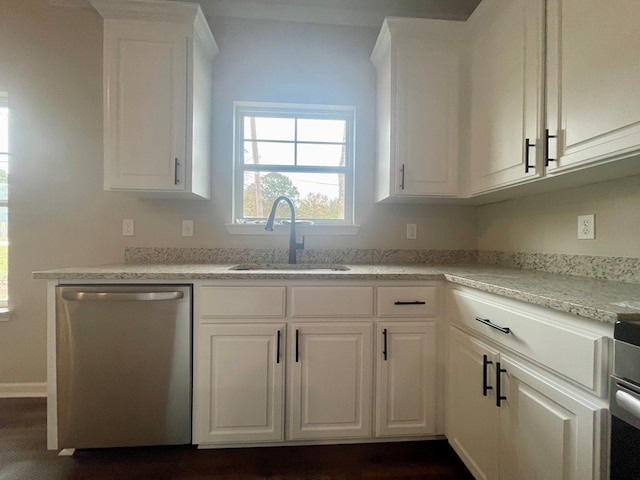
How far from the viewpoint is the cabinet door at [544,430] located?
2.67 ft

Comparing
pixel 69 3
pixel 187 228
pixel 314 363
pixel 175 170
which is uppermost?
pixel 69 3

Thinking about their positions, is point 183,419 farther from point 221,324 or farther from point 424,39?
point 424,39

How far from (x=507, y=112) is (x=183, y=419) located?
224cm

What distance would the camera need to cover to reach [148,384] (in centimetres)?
149

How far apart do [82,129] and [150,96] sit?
28.8 inches

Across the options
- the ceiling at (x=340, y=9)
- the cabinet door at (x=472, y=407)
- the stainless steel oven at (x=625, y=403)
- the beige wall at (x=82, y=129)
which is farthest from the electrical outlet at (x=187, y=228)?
the stainless steel oven at (x=625, y=403)

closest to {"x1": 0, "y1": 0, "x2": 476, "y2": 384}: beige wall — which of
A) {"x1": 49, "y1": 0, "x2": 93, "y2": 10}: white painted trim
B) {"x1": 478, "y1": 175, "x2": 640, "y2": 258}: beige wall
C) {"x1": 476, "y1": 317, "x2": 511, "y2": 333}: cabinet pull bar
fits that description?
{"x1": 49, "y1": 0, "x2": 93, "y2": 10}: white painted trim

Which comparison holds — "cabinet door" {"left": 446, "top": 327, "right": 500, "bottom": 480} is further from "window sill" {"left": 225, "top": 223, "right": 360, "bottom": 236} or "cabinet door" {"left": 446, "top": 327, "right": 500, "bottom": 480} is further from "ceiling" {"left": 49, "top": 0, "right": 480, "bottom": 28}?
"ceiling" {"left": 49, "top": 0, "right": 480, "bottom": 28}

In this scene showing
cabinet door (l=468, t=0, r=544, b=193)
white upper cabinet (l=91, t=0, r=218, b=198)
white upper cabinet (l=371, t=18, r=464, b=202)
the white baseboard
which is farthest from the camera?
the white baseboard

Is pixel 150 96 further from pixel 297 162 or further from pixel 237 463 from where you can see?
pixel 237 463

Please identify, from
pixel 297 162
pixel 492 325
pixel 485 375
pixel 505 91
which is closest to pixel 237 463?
pixel 485 375

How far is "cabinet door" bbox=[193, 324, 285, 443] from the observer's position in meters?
1.52

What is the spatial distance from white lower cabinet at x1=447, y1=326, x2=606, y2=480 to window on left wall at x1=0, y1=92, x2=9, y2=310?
291cm

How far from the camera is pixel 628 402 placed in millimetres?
686
